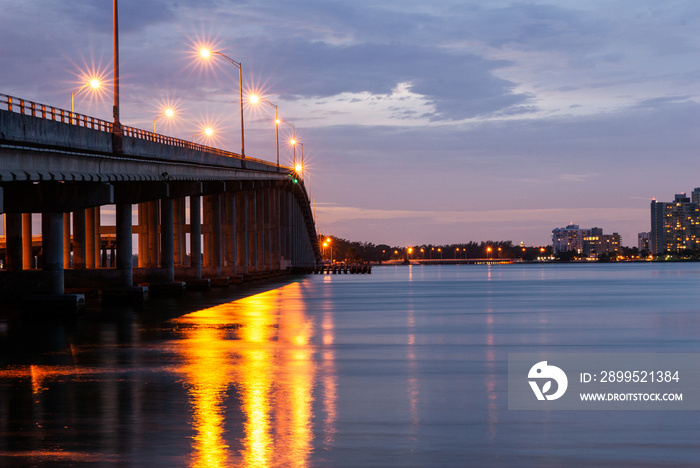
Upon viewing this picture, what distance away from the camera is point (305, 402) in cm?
1858

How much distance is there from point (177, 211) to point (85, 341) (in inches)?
2995

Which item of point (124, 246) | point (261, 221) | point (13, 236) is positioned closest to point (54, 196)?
point (124, 246)

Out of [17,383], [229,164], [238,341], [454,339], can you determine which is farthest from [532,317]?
[229,164]

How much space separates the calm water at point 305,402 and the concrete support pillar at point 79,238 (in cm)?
4650

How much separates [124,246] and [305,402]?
162 ft

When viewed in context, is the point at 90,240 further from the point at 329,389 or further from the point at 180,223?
the point at 329,389

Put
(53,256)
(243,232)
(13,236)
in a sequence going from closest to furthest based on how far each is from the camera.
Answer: (53,256) → (13,236) → (243,232)

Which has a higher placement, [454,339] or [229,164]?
[229,164]

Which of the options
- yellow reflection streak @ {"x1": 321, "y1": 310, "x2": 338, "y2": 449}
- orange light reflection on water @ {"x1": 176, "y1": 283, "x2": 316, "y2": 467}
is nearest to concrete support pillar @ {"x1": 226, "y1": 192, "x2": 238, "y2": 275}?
orange light reflection on water @ {"x1": 176, "y1": 283, "x2": 316, "y2": 467}

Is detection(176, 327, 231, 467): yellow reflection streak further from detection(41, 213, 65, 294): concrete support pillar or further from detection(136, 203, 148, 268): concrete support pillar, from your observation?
detection(136, 203, 148, 268): concrete support pillar

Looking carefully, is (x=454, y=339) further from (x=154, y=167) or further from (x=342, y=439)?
(x=154, y=167)

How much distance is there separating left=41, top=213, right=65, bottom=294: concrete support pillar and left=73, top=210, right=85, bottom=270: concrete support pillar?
34.7 meters

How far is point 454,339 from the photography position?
3547cm

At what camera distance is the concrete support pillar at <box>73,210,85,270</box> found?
86.6 meters
